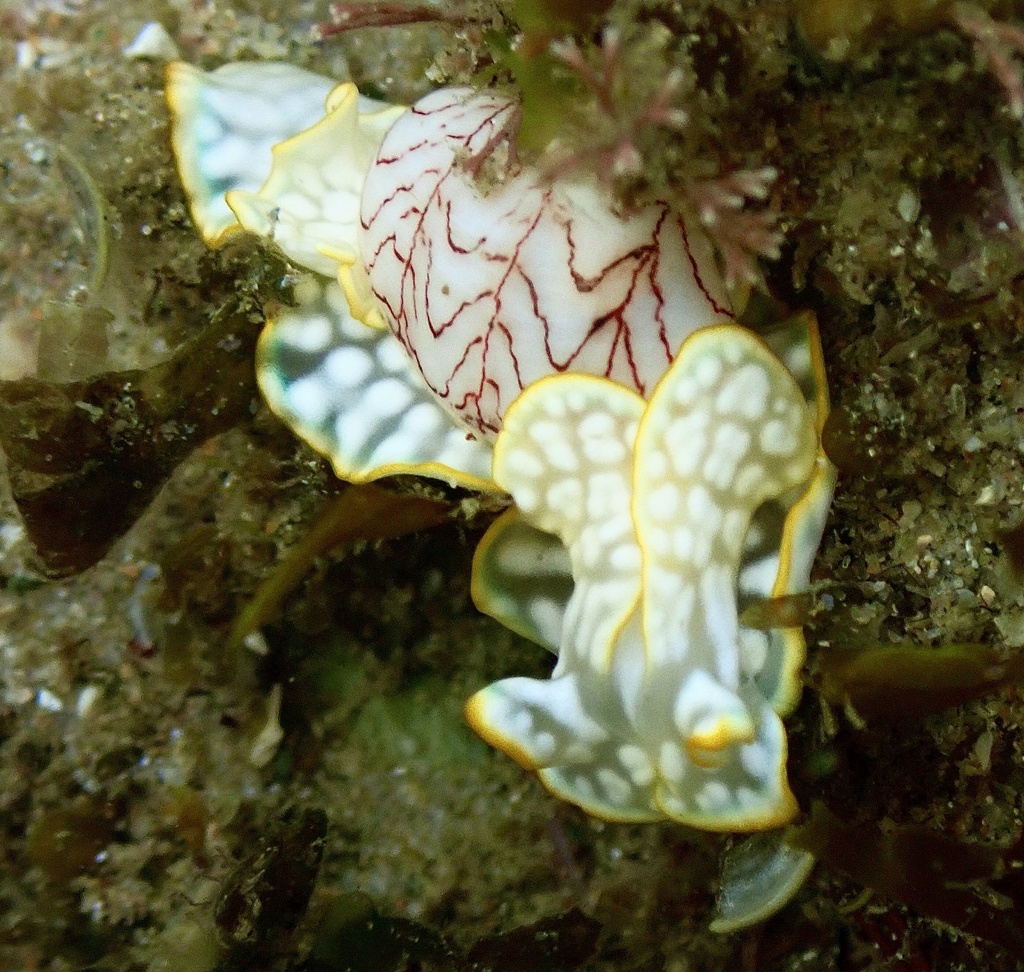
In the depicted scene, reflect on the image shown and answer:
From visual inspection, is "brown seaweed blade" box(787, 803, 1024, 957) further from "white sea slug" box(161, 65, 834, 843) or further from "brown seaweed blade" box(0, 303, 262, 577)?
"brown seaweed blade" box(0, 303, 262, 577)

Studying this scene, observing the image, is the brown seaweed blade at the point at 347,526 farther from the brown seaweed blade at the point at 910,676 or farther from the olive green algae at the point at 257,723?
the brown seaweed blade at the point at 910,676

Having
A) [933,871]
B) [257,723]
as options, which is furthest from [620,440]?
[257,723]

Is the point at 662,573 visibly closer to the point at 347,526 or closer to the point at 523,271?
the point at 523,271

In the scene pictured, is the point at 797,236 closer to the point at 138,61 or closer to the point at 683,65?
the point at 683,65

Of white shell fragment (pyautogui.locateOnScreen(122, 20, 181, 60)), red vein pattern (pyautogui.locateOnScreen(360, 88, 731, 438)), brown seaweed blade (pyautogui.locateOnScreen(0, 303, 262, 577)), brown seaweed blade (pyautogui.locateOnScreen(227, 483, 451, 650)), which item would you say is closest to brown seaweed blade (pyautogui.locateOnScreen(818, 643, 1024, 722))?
red vein pattern (pyautogui.locateOnScreen(360, 88, 731, 438))

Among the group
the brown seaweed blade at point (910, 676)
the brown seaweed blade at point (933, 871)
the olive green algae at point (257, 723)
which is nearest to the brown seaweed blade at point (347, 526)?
the olive green algae at point (257, 723)
